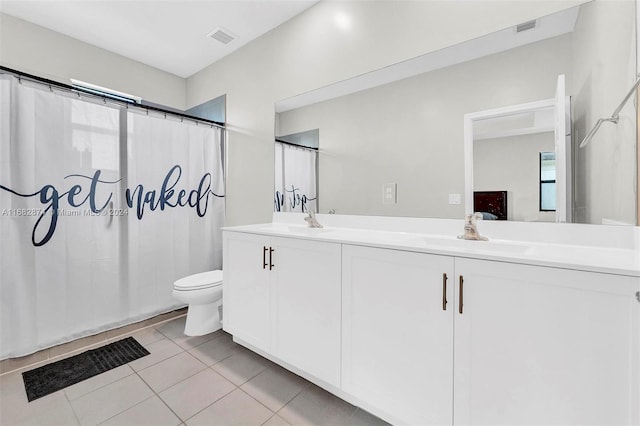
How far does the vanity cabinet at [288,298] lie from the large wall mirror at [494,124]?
575 millimetres

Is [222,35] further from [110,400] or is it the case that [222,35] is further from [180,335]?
[110,400]

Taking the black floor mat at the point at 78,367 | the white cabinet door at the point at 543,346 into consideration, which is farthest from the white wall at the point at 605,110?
the black floor mat at the point at 78,367

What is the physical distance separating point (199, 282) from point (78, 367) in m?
0.87

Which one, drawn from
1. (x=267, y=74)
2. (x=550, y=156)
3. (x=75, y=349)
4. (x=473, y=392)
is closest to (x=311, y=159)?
(x=267, y=74)

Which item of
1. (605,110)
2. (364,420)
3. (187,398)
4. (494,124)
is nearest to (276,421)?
(364,420)

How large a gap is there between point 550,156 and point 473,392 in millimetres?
1097

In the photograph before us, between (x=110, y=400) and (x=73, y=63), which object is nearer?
(x=110, y=400)

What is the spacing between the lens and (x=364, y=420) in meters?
1.40

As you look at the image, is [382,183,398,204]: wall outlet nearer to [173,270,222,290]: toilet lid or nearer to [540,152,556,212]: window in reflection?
[540,152,556,212]: window in reflection

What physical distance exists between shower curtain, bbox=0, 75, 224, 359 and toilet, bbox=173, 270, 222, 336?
1.78ft

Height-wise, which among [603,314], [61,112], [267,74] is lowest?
[603,314]

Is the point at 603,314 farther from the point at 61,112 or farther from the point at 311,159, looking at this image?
the point at 61,112

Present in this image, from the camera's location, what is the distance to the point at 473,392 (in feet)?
3.47

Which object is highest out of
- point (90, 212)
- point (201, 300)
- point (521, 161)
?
point (521, 161)
